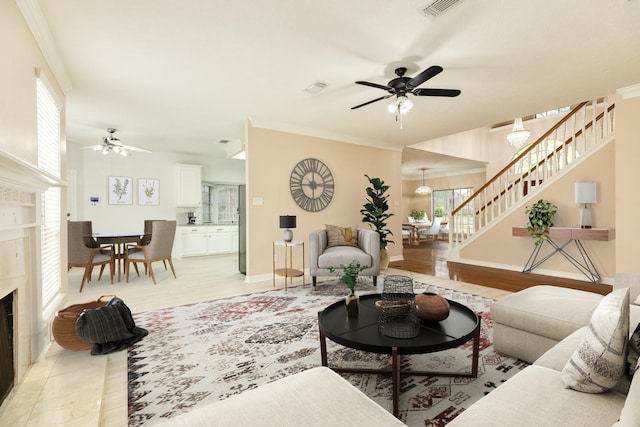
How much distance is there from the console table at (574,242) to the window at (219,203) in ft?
22.0

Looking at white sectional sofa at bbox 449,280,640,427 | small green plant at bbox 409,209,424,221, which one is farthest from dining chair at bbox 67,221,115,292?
small green plant at bbox 409,209,424,221

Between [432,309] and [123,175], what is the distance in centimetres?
713

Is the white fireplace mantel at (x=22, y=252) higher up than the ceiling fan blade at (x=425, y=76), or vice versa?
the ceiling fan blade at (x=425, y=76)

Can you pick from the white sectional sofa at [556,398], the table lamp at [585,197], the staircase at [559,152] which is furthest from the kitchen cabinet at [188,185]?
the table lamp at [585,197]

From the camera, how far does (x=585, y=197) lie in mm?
4496

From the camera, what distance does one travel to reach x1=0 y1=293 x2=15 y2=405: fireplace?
1595 millimetres

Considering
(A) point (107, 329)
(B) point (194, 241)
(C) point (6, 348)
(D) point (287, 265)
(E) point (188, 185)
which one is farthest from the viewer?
(E) point (188, 185)

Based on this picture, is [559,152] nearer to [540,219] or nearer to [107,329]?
[540,219]

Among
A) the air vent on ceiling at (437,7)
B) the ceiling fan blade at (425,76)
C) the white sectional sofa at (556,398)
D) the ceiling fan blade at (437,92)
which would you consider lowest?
the white sectional sofa at (556,398)

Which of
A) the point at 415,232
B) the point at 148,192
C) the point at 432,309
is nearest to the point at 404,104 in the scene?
the point at 432,309

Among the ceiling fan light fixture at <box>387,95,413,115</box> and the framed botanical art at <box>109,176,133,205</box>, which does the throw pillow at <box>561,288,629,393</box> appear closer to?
the ceiling fan light fixture at <box>387,95,413,115</box>

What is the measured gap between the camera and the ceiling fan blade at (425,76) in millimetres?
2564

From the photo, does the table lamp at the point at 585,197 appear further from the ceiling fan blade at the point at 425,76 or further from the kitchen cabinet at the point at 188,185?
the kitchen cabinet at the point at 188,185

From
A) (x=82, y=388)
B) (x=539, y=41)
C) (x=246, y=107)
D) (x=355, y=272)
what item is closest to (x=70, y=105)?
(x=246, y=107)
